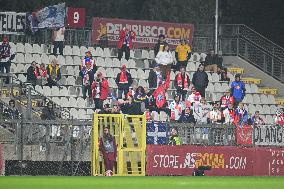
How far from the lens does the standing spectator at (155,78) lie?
1255 inches

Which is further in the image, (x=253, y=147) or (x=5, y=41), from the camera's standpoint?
(x=5, y=41)

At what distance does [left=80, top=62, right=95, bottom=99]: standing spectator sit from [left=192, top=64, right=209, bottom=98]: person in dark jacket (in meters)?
3.66

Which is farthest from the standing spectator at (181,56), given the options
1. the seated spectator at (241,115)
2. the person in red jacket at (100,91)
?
the person in red jacket at (100,91)

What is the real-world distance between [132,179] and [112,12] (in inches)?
1296

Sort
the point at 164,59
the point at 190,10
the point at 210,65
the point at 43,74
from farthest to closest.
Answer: the point at 190,10, the point at 210,65, the point at 164,59, the point at 43,74

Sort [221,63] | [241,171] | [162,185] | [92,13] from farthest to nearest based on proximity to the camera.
A: [92,13]
[221,63]
[241,171]
[162,185]

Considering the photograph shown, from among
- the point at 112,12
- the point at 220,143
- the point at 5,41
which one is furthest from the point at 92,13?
the point at 220,143

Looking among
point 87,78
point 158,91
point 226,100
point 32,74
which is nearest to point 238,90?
point 226,100

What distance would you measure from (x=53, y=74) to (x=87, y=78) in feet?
3.82

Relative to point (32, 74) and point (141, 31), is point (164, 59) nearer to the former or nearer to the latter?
point (141, 31)

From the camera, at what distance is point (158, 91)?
31.1m

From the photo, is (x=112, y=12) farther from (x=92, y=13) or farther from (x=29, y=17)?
(x=29, y=17)

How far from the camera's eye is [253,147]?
88.9 feet

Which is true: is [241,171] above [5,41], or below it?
below
